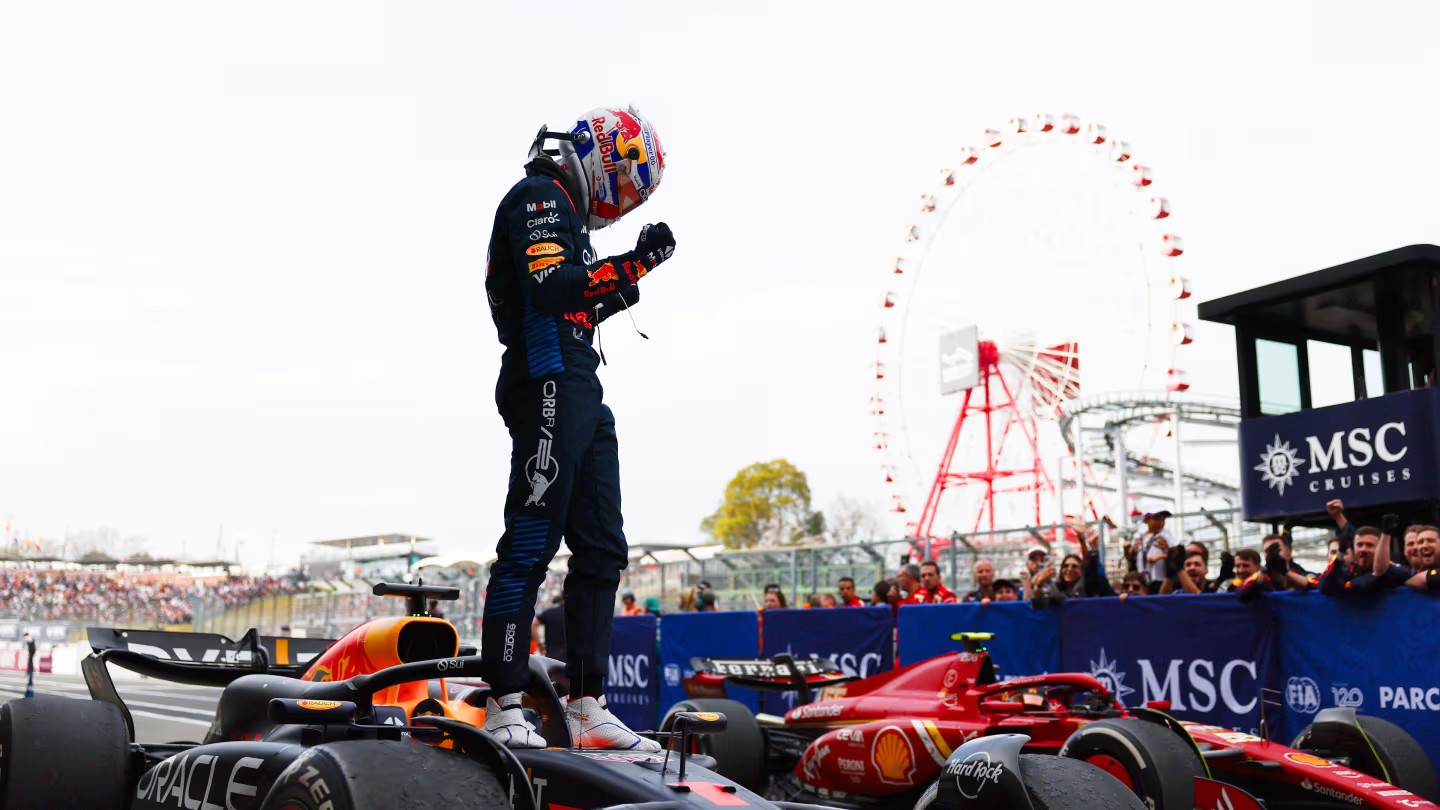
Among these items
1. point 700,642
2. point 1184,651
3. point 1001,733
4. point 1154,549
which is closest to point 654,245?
point 1001,733

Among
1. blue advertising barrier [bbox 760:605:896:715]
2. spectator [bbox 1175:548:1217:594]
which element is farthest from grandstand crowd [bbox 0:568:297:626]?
spectator [bbox 1175:548:1217:594]

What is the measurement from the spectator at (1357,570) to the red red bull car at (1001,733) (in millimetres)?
1258

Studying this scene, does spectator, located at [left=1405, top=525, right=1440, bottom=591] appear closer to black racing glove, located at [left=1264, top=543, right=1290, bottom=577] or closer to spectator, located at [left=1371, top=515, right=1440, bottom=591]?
spectator, located at [left=1371, top=515, right=1440, bottom=591]

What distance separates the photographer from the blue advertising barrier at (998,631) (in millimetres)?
10430

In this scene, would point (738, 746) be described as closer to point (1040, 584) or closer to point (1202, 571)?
point (1040, 584)

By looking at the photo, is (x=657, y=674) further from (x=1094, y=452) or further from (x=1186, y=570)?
(x=1094, y=452)

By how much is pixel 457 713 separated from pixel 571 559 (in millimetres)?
1177

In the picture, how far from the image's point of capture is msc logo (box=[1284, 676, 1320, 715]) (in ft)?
27.9

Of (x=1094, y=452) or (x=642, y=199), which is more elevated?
(x=1094, y=452)

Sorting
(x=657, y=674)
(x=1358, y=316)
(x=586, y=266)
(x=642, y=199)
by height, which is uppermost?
(x=1358, y=316)

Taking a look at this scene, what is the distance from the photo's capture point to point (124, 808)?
4.28 metres

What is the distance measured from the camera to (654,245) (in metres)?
3.77

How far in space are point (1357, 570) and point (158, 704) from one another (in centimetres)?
1783

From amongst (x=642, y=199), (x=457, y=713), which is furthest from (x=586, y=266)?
(x=457, y=713)
